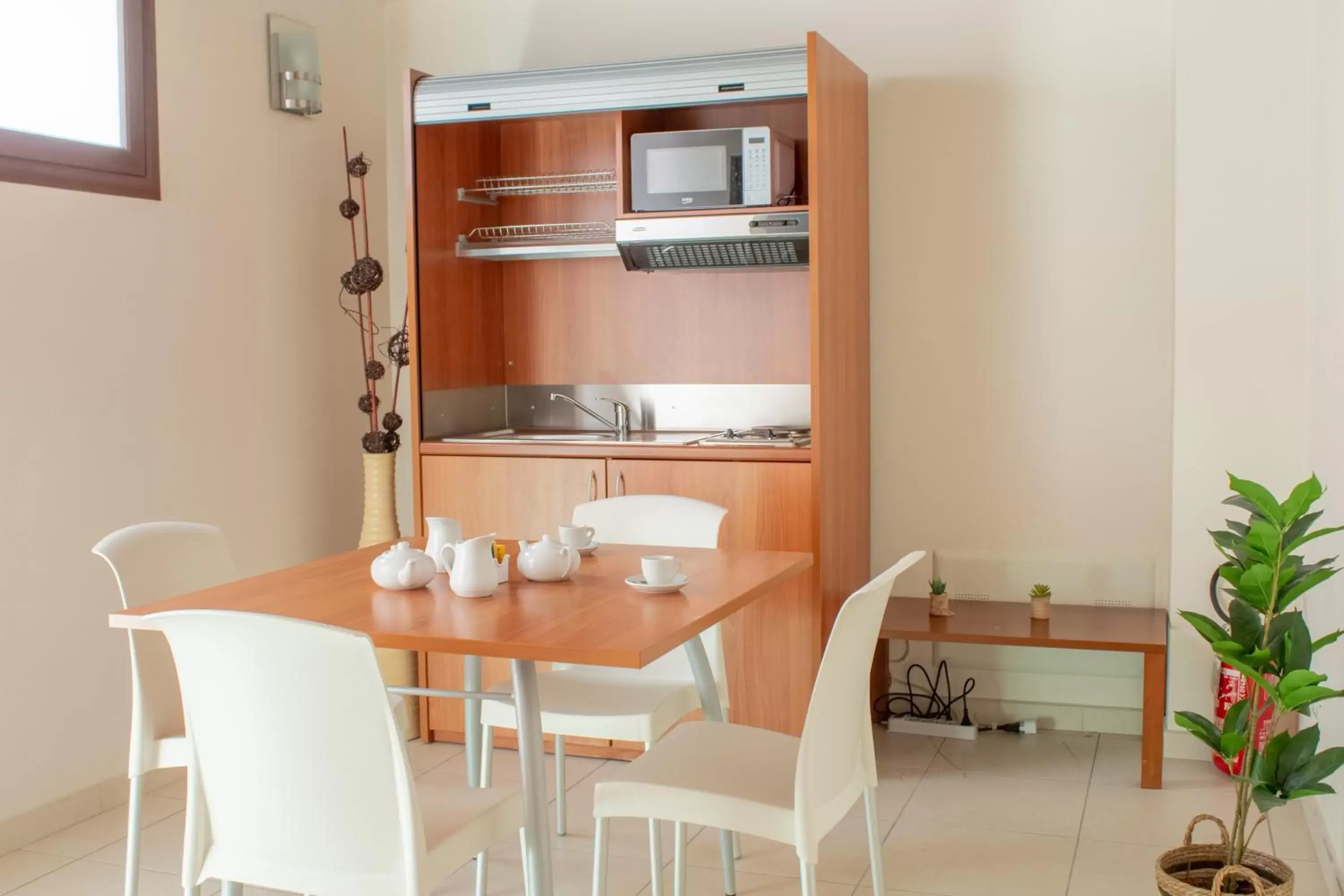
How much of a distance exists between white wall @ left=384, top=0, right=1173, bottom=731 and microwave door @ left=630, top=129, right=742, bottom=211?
0.62m

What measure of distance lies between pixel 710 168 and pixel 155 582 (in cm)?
189

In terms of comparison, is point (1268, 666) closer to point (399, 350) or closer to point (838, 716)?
point (838, 716)

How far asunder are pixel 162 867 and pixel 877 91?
2.99 metres

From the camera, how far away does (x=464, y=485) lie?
394 centimetres

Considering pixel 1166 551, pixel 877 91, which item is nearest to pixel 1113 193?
pixel 877 91

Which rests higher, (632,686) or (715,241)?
(715,241)

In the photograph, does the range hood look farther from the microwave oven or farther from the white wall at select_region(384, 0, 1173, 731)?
the white wall at select_region(384, 0, 1173, 731)

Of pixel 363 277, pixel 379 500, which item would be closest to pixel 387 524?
pixel 379 500

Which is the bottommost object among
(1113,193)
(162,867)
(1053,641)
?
(162,867)

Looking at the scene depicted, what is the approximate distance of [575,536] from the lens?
2.79 m

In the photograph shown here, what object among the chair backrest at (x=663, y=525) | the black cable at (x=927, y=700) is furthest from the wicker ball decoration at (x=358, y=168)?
the black cable at (x=927, y=700)

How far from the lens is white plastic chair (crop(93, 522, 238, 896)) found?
255cm

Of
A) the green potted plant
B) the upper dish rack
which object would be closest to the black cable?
the green potted plant

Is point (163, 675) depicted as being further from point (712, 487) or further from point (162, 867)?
point (712, 487)
